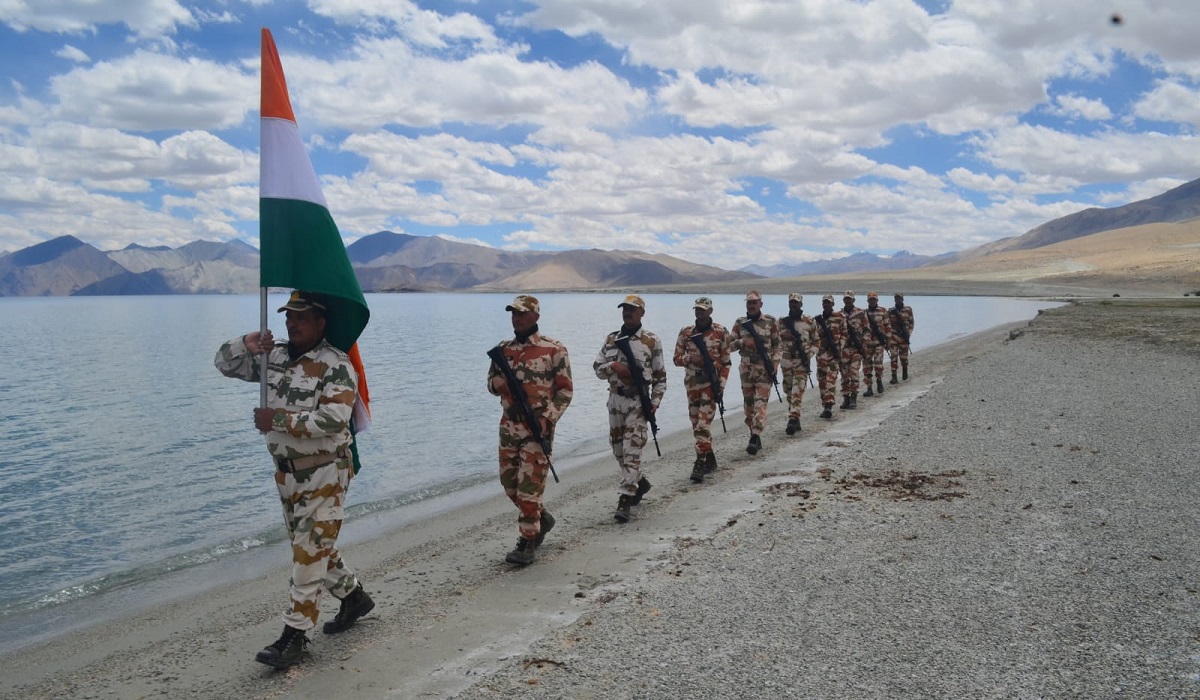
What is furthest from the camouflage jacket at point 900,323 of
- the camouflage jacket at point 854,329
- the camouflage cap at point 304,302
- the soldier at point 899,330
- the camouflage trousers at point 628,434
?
the camouflage cap at point 304,302

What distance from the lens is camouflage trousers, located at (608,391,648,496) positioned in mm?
9641

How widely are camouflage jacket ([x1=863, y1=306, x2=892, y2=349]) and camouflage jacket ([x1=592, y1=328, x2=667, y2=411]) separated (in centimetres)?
1276

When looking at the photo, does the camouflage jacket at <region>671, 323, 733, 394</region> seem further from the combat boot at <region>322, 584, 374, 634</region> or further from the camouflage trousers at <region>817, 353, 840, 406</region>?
the camouflage trousers at <region>817, 353, 840, 406</region>

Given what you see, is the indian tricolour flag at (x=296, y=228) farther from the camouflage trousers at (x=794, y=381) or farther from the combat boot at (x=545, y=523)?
the camouflage trousers at (x=794, y=381)

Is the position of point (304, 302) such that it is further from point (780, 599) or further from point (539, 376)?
point (780, 599)

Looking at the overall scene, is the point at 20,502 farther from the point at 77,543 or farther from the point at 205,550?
the point at 205,550

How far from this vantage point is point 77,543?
38.4ft

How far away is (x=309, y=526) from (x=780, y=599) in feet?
11.6

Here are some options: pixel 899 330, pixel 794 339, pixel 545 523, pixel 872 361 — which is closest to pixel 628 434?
pixel 545 523

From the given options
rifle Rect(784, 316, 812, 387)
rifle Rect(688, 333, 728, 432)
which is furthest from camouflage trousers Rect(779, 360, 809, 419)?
rifle Rect(688, 333, 728, 432)

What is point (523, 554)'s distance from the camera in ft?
26.4

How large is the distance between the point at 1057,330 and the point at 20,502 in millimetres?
41372

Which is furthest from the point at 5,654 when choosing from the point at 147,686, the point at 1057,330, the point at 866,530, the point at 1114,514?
the point at 1057,330

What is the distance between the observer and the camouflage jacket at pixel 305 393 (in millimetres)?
5309
